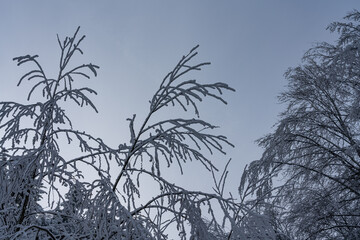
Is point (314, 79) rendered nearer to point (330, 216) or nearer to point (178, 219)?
point (330, 216)

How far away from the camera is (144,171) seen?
7.47 feet

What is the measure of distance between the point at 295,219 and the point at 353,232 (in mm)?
1064

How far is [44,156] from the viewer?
2156 millimetres

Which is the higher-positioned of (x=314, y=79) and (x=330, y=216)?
(x=314, y=79)

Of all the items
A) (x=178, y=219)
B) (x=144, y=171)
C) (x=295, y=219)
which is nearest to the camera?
(x=178, y=219)

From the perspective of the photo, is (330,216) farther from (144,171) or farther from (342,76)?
(144,171)

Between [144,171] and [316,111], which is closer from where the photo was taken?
[144,171]

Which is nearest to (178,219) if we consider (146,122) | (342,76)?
(146,122)

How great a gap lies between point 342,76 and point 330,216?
2875 millimetres

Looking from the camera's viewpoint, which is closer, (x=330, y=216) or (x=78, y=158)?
(x=78, y=158)

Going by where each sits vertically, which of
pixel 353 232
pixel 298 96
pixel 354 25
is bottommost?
pixel 353 232

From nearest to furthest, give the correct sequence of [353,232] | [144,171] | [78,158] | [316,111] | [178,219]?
[178,219], [144,171], [78,158], [353,232], [316,111]

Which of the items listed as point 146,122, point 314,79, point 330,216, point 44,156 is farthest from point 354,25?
point 44,156

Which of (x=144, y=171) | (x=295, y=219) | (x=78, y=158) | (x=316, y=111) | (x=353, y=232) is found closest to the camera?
(x=144, y=171)
